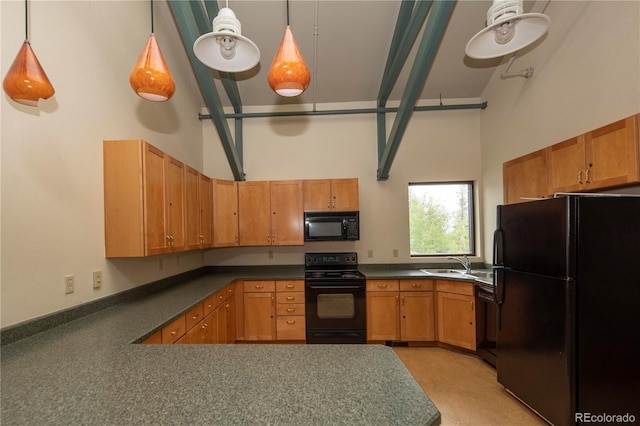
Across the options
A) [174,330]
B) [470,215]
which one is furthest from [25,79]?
[470,215]

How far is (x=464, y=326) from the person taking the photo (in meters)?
3.08

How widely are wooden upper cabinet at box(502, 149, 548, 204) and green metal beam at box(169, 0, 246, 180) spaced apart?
3244 mm

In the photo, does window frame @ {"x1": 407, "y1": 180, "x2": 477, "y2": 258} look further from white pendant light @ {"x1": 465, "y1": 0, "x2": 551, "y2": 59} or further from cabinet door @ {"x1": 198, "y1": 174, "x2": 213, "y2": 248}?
cabinet door @ {"x1": 198, "y1": 174, "x2": 213, "y2": 248}

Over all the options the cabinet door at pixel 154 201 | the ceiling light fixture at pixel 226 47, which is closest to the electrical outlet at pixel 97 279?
the cabinet door at pixel 154 201

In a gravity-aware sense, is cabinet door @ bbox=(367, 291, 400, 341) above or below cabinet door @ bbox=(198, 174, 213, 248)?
below

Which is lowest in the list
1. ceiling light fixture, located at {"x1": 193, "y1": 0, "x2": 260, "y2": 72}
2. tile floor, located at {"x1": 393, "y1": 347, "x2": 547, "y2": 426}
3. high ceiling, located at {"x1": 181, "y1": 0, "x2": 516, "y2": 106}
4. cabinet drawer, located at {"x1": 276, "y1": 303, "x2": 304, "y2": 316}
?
tile floor, located at {"x1": 393, "y1": 347, "x2": 547, "y2": 426}

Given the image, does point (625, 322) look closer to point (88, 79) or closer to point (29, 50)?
point (29, 50)

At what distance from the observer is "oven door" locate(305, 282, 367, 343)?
3.27 meters

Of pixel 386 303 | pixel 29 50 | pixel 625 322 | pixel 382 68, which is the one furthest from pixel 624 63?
pixel 29 50

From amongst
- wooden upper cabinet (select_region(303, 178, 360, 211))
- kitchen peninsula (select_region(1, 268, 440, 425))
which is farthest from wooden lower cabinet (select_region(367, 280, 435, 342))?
kitchen peninsula (select_region(1, 268, 440, 425))

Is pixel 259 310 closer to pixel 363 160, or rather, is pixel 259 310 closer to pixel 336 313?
pixel 336 313

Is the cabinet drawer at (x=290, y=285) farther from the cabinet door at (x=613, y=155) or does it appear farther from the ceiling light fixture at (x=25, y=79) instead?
the cabinet door at (x=613, y=155)

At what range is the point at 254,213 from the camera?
370 cm

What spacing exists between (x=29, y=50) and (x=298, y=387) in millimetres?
1937
